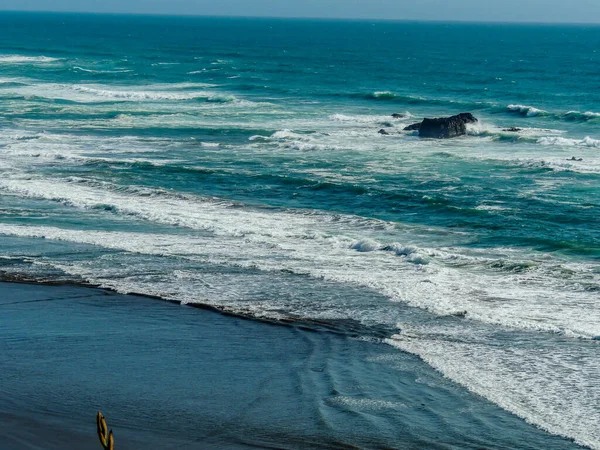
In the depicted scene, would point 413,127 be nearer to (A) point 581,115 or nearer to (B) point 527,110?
(B) point 527,110

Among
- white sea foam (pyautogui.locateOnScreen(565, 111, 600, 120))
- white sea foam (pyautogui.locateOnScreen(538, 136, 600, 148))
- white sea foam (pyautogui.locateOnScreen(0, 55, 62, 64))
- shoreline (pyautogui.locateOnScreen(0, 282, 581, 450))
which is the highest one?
white sea foam (pyautogui.locateOnScreen(0, 55, 62, 64))

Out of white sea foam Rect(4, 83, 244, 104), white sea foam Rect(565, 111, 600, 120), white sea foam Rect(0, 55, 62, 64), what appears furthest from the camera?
white sea foam Rect(0, 55, 62, 64)

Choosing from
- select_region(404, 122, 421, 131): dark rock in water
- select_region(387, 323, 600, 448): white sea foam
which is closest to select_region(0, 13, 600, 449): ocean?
select_region(387, 323, 600, 448): white sea foam

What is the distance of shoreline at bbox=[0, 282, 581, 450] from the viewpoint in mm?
12906

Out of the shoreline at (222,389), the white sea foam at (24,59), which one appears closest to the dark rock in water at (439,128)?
the shoreline at (222,389)

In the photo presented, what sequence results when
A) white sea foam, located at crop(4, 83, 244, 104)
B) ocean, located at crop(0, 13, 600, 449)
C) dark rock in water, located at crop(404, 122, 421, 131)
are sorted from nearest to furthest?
1. ocean, located at crop(0, 13, 600, 449)
2. dark rock in water, located at crop(404, 122, 421, 131)
3. white sea foam, located at crop(4, 83, 244, 104)

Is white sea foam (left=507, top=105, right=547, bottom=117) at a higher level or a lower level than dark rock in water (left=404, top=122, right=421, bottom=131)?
higher

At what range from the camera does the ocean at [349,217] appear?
17797 mm

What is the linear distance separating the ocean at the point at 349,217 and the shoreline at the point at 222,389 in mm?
808

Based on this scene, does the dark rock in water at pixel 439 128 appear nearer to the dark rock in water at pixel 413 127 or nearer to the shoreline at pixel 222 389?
the dark rock in water at pixel 413 127

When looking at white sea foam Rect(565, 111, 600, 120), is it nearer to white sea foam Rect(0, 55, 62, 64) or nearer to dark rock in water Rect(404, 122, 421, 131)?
dark rock in water Rect(404, 122, 421, 131)

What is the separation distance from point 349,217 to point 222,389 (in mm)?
15474

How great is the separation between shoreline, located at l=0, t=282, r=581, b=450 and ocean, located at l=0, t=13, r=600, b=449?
81 cm

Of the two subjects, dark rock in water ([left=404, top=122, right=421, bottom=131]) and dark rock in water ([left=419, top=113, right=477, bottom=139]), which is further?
dark rock in water ([left=404, top=122, right=421, bottom=131])
